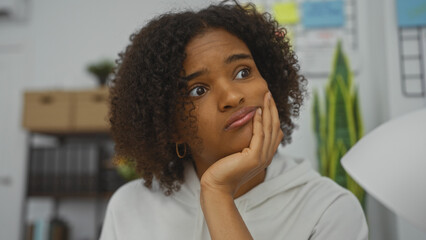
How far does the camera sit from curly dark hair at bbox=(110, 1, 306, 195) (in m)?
0.99

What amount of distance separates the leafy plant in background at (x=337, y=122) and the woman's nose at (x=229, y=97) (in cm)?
101

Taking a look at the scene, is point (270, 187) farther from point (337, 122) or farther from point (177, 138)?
point (337, 122)

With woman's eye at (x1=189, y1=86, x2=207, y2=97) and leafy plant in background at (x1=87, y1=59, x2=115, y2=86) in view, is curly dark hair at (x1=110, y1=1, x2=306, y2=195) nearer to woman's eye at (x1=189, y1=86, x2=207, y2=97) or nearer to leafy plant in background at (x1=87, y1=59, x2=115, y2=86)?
woman's eye at (x1=189, y1=86, x2=207, y2=97)

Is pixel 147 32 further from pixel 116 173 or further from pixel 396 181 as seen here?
pixel 116 173

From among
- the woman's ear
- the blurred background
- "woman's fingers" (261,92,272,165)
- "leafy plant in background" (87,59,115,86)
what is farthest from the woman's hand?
"leafy plant in background" (87,59,115,86)

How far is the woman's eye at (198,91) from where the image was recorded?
927mm

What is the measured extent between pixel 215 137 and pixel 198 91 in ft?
0.45

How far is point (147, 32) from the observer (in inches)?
42.3

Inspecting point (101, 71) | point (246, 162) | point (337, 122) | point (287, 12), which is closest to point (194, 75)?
point (246, 162)

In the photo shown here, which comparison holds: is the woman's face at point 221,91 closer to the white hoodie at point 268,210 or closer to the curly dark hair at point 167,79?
the curly dark hair at point 167,79

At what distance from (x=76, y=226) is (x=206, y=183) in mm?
2911

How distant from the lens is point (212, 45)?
3.06 ft

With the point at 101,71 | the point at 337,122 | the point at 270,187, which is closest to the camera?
the point at 270,187

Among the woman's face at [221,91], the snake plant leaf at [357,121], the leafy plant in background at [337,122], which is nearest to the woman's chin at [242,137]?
the woman's face at [221,91]
